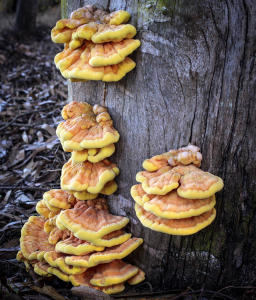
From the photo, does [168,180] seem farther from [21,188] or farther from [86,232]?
[21,188]

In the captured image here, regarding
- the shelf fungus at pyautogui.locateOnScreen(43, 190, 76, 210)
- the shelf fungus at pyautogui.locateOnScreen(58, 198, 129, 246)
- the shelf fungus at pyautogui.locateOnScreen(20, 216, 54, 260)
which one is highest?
the shelf fungus at pyautogui.locateOnScreen(43, 190, 76, 210)

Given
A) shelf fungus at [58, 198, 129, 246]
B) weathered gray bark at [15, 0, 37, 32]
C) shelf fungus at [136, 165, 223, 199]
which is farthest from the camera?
weathered gray bark at [15, 0, 37, 32]

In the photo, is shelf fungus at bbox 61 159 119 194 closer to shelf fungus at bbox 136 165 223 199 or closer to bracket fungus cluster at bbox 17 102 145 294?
bracket fungus cluster at bbox 17 102 145 294

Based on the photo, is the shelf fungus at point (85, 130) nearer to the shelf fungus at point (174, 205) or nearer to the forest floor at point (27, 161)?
the shelf fungus at point (174, 205)

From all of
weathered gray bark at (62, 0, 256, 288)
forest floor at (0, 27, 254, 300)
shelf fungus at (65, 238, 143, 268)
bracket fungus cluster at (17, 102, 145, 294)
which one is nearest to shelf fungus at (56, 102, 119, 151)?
bracket fungus cluster at (17, 102, 145, 294)

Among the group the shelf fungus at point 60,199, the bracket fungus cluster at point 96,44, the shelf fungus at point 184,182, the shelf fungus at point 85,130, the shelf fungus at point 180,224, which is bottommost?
the shelf fungus at point 60,199

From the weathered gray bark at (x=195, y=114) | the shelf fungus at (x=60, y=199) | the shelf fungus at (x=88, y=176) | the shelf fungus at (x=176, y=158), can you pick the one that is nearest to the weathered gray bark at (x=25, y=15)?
the weathered gray bark at (x=195, y=114)

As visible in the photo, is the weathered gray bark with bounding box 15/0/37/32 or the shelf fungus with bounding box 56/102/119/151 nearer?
the shelf fungus with bounding box 56/102/119/151
